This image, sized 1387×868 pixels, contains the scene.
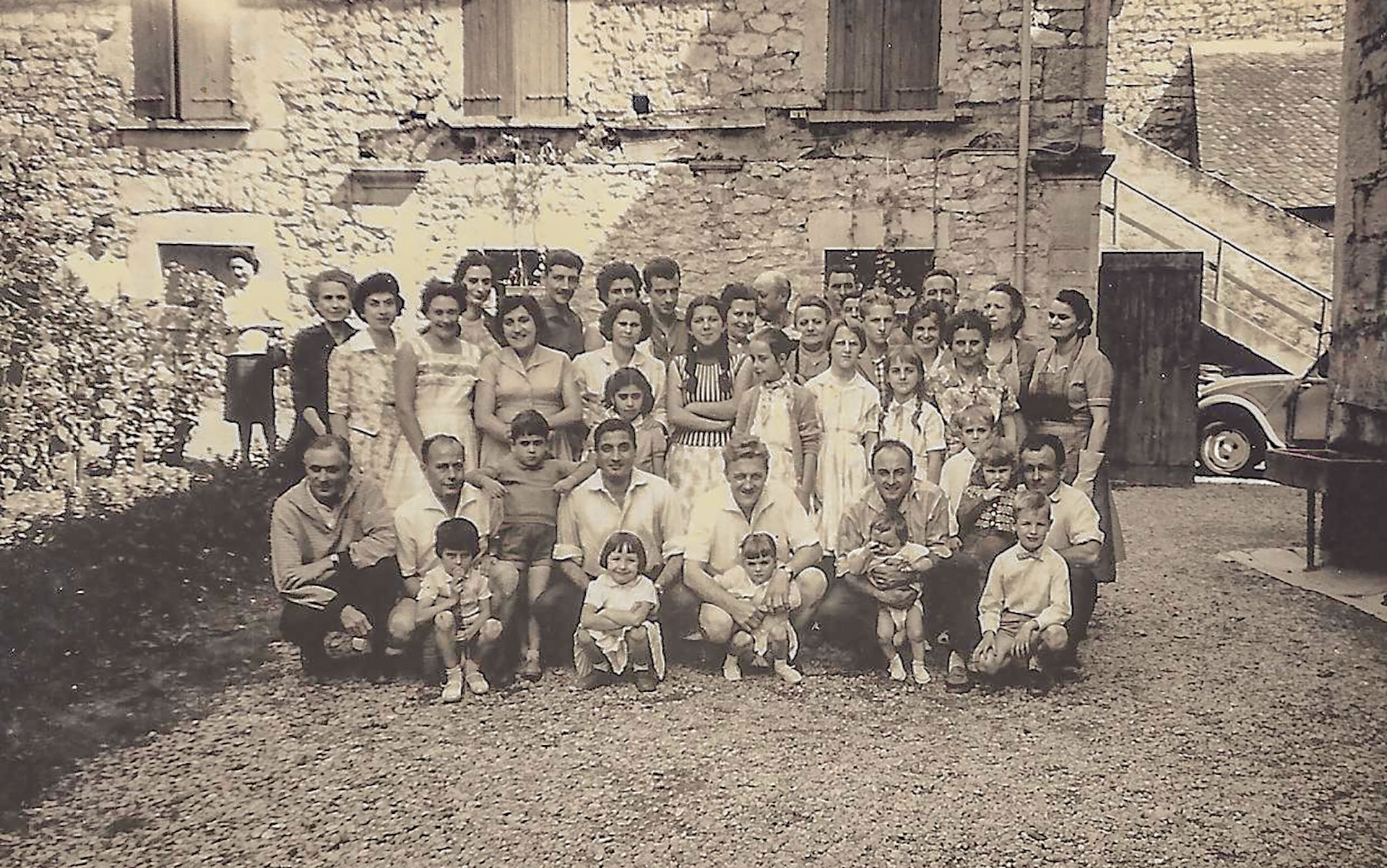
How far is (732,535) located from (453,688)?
0.90m

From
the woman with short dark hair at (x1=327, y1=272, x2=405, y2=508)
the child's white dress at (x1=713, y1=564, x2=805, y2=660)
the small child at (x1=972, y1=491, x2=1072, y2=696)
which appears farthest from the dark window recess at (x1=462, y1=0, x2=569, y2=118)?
the small child at (x1=972, y1=491, x2=1072, y2=696)

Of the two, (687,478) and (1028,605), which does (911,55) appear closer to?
(687,478)

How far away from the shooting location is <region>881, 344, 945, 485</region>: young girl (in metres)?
3.20

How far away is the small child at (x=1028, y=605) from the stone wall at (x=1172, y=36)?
2.15 metres

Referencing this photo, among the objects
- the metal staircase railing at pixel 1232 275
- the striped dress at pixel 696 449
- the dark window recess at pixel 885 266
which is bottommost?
the striped dress at pixel 696 449

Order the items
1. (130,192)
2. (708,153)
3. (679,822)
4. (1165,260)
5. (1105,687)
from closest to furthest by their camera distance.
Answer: (679,822) < (130,192) < (708,153) < (1105,687) < (1165,260)

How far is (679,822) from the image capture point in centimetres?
235

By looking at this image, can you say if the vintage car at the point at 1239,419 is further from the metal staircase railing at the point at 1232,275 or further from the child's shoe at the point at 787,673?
the child's shoe at the point at 787,673

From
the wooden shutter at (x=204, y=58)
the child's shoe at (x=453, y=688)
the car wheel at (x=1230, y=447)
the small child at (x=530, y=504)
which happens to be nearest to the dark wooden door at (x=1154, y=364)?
the car wheel at (x=1230, y=447)

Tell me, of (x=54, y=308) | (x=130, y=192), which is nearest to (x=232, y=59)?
(x=130, y=192)

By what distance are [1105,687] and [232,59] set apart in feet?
9.82

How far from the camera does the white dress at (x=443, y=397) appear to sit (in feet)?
9.73

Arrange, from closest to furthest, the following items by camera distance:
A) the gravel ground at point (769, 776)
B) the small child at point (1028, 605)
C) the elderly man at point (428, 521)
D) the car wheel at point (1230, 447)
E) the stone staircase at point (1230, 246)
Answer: the gravel ground at point (769, 776) → the elderly man at point (428, 521) → the small child at point (1028, 605) → the stone staircase at point (1230, 246) → the car wheel at point (1230, 447)

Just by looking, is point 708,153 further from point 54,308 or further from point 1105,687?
point 1105,687
